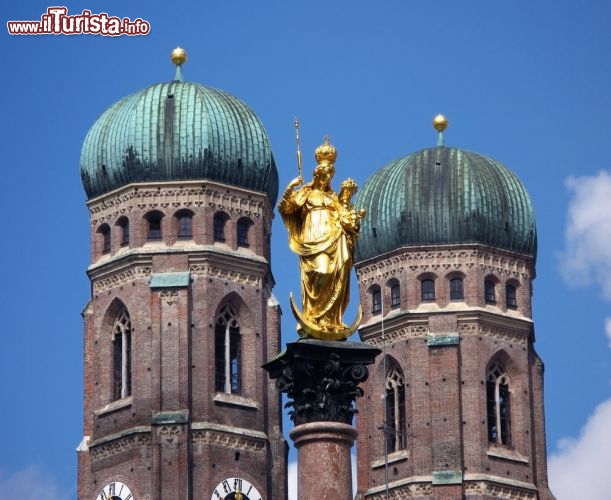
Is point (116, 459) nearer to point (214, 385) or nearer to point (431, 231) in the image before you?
point (214, 385)

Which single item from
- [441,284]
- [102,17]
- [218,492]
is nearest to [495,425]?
[441,284]

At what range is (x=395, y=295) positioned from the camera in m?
93.4

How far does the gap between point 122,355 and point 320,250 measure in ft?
136

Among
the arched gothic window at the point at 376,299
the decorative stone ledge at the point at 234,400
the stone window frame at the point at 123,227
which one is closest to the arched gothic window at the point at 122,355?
the stone window frame at the point at 123,227

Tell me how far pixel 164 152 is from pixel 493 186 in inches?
453

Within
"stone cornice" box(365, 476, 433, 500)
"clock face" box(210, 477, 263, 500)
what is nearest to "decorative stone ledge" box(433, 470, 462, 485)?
"stone cornice" box(365, 476, 433, 500)

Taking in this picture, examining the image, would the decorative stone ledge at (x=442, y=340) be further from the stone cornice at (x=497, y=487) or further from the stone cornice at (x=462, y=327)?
the stone cornice at (x=497, y=487)

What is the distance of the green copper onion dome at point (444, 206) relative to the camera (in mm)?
93000

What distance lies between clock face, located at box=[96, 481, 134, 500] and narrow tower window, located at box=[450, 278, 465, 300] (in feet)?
44.2

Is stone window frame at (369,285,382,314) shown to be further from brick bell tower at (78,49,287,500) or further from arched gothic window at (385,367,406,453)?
brick bell tower at (78,49,287,500)

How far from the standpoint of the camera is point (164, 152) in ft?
293

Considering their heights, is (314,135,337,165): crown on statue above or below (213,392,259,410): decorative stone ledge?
below

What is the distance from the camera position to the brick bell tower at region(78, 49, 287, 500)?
86188 millimetres

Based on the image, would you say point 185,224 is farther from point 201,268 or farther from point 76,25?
point 76,25
